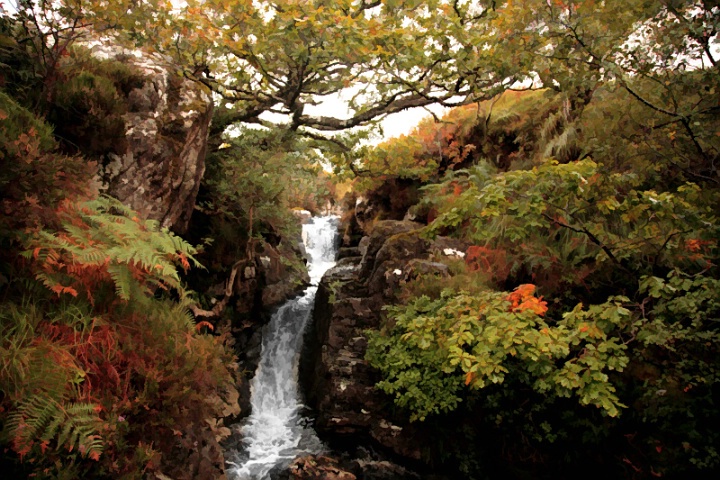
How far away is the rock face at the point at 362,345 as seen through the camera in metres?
6.43

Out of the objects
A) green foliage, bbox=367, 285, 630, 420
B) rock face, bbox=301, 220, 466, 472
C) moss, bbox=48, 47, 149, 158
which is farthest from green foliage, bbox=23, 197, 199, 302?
rock face, bbox=301, 220, 466, 472

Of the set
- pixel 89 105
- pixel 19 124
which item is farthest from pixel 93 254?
pixel 89 105

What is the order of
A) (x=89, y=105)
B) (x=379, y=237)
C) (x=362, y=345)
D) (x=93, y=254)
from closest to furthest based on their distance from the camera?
1. (x=93, y=254)
2. (x=89, y=105)
3. (x=362, y=345)
4. (x=379, y=237)

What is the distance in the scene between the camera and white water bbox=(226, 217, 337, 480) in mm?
7168

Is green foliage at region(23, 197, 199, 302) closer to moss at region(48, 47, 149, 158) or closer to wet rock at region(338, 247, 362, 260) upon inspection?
moss at region(48, 47, 149, 158)

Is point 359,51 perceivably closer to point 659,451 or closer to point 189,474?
point 189,474

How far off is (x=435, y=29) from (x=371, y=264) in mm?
5162

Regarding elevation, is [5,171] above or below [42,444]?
above

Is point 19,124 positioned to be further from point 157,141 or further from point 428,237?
point 428,237

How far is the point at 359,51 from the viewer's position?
6547 millimetres

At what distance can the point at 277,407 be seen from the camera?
8938 millimetres

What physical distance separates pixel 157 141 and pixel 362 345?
513 cm

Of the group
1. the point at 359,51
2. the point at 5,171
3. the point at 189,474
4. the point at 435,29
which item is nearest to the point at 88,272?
the point at 5,171

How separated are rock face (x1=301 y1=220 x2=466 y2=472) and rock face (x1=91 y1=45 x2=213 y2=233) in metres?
4.03
